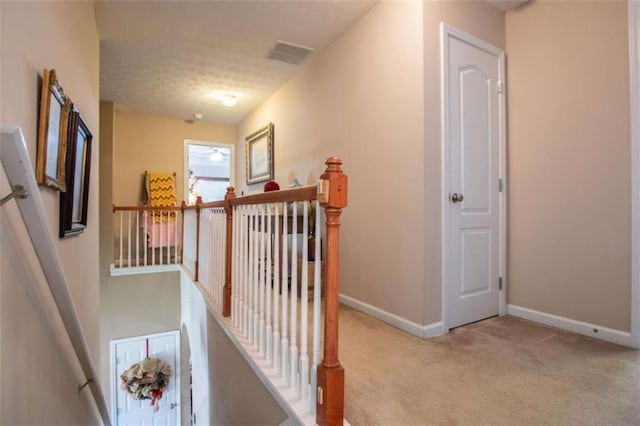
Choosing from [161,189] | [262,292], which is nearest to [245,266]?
[262,292]

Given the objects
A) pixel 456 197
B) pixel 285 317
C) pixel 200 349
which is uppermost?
pixel 456 197

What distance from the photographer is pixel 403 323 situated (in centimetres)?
221

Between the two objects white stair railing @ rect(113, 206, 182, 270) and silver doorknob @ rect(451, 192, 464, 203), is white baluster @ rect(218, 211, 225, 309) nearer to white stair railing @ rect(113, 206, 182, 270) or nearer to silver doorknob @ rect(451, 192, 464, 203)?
silver doorknob @ rect(451, 192, 464, 203)

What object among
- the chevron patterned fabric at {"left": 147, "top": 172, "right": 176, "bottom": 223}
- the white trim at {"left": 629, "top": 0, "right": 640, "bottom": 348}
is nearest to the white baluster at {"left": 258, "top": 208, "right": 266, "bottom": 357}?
the white trim at {"left": 629, "top": 0, "right": 640, "bottom": 348}

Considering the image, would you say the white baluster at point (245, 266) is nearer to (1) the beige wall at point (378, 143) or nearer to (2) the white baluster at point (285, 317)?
(2) the white baluster at point (285, 317)

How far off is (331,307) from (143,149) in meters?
5.26

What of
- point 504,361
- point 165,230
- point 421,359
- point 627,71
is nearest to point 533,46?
point 627,71

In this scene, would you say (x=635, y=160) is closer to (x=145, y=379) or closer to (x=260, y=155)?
(x=260, y=155)

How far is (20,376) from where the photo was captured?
113 cm

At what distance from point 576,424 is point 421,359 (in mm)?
685

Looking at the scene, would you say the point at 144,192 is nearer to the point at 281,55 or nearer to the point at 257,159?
the point at 257,159

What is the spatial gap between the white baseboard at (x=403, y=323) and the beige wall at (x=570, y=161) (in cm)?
84

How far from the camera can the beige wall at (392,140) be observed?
2133mm

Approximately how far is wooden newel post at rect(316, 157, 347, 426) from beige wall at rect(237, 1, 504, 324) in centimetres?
109
